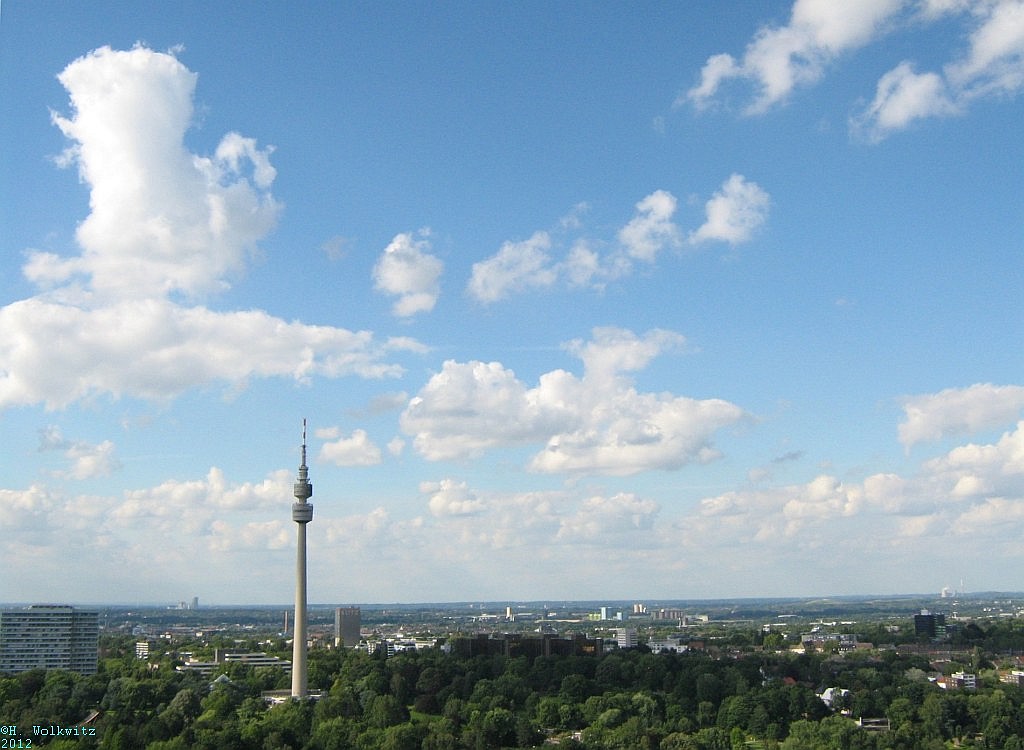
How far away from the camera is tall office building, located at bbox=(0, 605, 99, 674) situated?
11012 centimetres

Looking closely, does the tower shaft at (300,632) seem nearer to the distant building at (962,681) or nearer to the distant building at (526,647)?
the distant building at (526,647)

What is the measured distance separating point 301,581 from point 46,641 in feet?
102

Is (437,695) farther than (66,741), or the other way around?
(437,695)

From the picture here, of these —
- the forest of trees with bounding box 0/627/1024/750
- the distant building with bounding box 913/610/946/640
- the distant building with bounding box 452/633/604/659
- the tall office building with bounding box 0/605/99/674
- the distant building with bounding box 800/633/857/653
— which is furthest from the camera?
the distant building with bounding box 913/610/946/640

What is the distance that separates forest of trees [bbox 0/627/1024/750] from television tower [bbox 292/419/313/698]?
3.69 m

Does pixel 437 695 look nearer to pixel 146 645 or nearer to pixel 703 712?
pixel 703 712

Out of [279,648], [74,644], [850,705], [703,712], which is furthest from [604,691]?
[279,648]

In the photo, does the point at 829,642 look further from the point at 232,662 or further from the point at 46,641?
the point at 46,641

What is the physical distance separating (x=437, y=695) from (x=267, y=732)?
29.3m

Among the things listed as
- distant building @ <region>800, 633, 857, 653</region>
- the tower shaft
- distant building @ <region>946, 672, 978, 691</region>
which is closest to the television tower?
the tower shaft

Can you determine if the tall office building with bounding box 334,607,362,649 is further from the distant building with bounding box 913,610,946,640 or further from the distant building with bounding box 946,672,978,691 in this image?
the distant building with bounding box 946,672,978,691

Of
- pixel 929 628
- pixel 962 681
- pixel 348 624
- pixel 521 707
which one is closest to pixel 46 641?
pixel 521 707

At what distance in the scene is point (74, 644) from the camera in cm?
11231

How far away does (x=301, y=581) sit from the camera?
10112 cm
